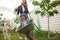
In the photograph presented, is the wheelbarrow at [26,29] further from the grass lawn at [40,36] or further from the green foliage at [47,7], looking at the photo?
the green foliage at [47,7]

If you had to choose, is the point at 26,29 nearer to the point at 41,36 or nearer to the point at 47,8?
the point at 41,36

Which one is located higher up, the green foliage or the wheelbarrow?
the green foliage

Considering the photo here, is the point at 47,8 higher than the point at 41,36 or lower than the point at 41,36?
higher

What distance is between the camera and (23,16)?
7.09 ft

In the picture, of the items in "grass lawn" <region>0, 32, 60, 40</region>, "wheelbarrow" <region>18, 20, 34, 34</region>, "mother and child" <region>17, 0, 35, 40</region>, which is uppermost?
"mother and child" <region>17, 0, 35, 40</region>

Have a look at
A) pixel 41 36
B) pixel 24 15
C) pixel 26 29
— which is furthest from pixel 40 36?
pixel 24 15

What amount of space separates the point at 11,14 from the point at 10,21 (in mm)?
87

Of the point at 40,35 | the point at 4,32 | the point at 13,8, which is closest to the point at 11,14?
the point at 13,8

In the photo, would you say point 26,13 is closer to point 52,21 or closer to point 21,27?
point 21,27

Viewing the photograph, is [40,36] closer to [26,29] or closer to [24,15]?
[26,29]

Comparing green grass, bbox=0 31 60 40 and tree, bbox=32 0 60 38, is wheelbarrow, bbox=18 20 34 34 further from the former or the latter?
tree, bbox=32 0 60 38

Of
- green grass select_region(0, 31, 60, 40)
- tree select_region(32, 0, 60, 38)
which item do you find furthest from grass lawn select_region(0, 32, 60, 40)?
tree select_region(32, 0, 60, 38)

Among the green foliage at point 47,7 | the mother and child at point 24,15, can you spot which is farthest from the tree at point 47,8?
the mother and child at point 24,15

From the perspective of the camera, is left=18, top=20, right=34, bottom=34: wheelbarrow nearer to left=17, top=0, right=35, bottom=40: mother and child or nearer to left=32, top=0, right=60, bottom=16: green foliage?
left=17, top=0, right=35, bottom=40: mother and child
